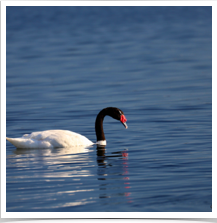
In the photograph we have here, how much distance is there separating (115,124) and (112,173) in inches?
231

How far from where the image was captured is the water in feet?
30.4

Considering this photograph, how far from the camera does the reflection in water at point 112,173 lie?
9461mm

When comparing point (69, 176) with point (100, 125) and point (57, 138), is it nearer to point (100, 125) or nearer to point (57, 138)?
point (57, 138)

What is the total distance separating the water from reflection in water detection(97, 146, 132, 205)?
0.02 metres

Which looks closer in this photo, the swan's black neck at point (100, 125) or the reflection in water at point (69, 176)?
the reflection in water at point (69, 176)

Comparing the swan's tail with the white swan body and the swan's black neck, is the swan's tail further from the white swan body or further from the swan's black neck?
the swan's black neck

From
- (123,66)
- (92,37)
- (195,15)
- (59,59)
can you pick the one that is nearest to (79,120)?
(123,66)

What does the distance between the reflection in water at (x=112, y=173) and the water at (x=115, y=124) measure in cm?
2

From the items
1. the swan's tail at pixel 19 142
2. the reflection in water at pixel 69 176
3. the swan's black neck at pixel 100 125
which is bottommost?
the reflection in water at pixel 69 176

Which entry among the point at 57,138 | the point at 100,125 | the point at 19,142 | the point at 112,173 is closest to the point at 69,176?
the point at 112,173

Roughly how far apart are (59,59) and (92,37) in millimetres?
13633

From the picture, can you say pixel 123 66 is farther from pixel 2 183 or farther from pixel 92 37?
pixel 2 183

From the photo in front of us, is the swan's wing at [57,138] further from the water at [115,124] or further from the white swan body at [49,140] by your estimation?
the water at [115,124]

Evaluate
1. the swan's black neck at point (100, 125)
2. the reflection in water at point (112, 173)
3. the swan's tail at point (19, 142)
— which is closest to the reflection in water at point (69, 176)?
the reflection in water at point (112, 173)
